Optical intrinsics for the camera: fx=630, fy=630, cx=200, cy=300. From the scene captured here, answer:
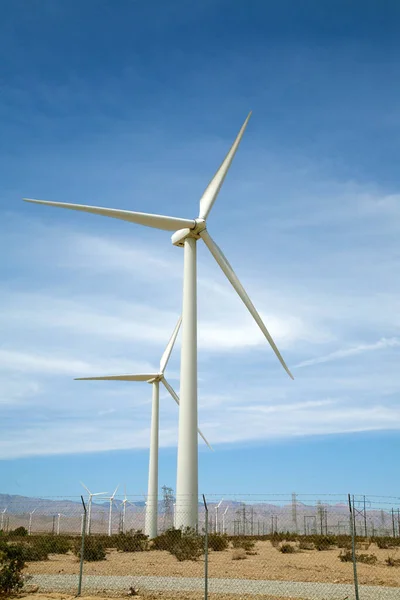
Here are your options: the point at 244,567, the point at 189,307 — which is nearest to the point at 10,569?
the point at 244,567

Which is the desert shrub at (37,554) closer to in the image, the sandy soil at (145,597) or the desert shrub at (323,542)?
the sandy soil at (145,597)

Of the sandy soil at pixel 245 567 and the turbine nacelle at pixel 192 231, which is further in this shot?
the turbine nacelle at pixel 192 231

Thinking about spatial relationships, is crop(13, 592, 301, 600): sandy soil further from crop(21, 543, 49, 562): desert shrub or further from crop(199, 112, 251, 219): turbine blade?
crop(199, 112, 251, 219): turbine blade

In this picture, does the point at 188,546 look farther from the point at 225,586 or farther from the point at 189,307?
the point at 189,307

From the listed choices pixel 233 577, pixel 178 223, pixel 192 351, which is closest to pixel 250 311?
pixel 192 351

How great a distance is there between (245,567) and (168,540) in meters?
6.66

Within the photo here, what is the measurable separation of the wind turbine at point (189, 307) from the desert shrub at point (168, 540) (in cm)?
57

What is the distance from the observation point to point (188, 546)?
2938 cm

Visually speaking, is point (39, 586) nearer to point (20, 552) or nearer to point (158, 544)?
point (20, 552)

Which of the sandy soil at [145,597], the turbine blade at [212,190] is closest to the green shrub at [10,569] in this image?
the sandy soil at [145,597]

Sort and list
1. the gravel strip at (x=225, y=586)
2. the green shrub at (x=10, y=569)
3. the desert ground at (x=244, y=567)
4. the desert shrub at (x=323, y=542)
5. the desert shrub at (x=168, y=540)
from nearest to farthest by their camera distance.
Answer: the green shrub at (x=10, y=569), the gravel strip at (x=225, y=586), the desert ground at (x=244, y=567), the desert shrub at (x=168, y=540), the desert shrub at (x=323, y=542)

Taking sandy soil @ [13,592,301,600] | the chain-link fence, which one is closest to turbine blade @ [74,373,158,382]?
the chain-link fence

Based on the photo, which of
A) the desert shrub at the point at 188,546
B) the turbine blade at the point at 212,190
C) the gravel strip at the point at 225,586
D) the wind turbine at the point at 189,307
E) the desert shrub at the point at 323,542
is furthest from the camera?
the turbine blade at the point at 212,190

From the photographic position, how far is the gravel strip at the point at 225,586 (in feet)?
63.3
